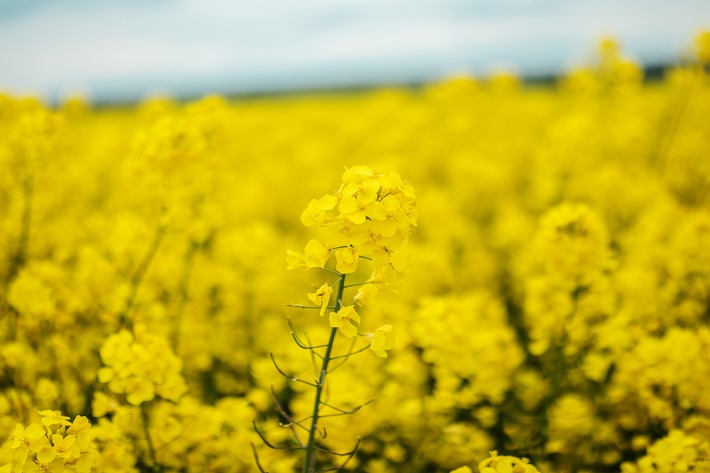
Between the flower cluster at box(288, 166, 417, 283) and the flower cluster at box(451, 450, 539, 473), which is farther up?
the flower cluster at box(288, 166, 417, 283)

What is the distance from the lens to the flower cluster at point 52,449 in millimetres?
1698

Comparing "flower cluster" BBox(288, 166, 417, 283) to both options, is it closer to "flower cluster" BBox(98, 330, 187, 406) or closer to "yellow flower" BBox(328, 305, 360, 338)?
"yellow flower" BBox(328, 305, 360, 338)

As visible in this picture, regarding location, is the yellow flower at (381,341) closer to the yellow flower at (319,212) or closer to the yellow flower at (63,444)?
the yellow flower at (319,212)

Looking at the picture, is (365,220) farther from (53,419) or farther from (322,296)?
(53,419)

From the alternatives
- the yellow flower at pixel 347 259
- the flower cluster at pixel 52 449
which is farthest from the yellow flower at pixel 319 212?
the flower cluster at pixel 52 449

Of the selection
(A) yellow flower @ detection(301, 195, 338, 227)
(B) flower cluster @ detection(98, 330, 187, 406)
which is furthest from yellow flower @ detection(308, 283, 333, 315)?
(B) flower cluster @ detection(98, 330, 187, 406)

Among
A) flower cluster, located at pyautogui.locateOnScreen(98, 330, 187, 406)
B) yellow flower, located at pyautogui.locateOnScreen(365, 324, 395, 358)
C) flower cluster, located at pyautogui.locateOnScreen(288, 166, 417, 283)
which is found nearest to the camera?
flower cluster, located at pyautogui.locateOnScreen(288, 166, 417, 283)

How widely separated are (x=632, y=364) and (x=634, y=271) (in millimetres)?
1234

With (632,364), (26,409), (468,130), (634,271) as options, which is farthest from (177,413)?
(468,130)

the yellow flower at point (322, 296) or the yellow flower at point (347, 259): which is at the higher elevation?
the yellow flower at point (347, 259)

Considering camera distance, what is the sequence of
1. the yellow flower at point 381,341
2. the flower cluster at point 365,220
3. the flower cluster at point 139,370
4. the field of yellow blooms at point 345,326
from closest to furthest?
the flower cluster at point 365,220
the yellow flower at point 381,341
the field of yellow blooms at point 345,326
the flower cluster at point 139,370

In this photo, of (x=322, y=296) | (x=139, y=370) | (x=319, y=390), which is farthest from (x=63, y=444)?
(x=322, y=296)

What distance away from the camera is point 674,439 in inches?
83.4

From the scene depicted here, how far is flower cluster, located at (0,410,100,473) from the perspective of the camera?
1.70m
